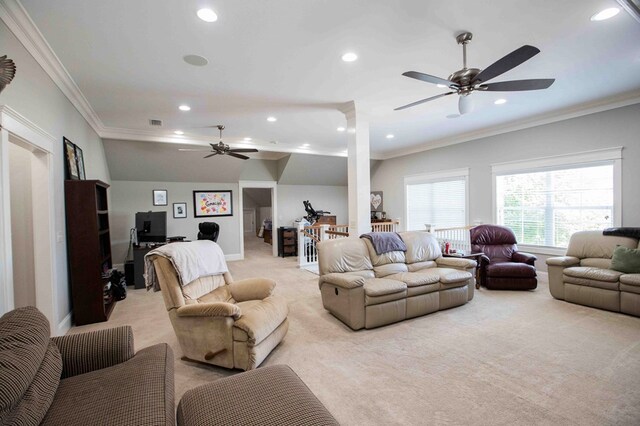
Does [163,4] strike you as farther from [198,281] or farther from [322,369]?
[322,369]

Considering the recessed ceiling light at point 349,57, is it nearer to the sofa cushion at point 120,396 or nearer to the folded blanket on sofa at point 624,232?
the sofa cushion at point 120,396

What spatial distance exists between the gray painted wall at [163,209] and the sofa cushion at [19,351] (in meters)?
5.74

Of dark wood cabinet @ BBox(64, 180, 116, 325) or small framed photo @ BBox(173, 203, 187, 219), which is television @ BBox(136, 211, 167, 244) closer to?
small framed photo @ BBox(173, 203, 187, 219)

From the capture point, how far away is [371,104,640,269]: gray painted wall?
4.23 meters

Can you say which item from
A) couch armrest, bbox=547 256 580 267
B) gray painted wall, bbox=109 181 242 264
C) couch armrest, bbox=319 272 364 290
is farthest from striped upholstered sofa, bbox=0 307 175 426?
gray painted wall, bbox=109 181 242 264

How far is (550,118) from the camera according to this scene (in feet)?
16.4

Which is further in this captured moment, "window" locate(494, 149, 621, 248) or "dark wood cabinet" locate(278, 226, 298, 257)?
"dark wood cabinet" locate(278, 226, 298, 257)

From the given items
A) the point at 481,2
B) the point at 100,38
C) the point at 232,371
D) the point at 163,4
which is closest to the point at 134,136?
the point at 100,38

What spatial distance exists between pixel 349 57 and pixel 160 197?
19.4 ft

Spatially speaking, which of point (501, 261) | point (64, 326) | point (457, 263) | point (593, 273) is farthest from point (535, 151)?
point (64, 326)

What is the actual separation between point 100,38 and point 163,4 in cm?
90

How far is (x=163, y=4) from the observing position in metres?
2.14

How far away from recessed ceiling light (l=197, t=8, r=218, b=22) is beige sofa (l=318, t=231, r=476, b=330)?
103 inches

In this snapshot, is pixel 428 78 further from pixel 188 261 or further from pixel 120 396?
pixel 120 396
